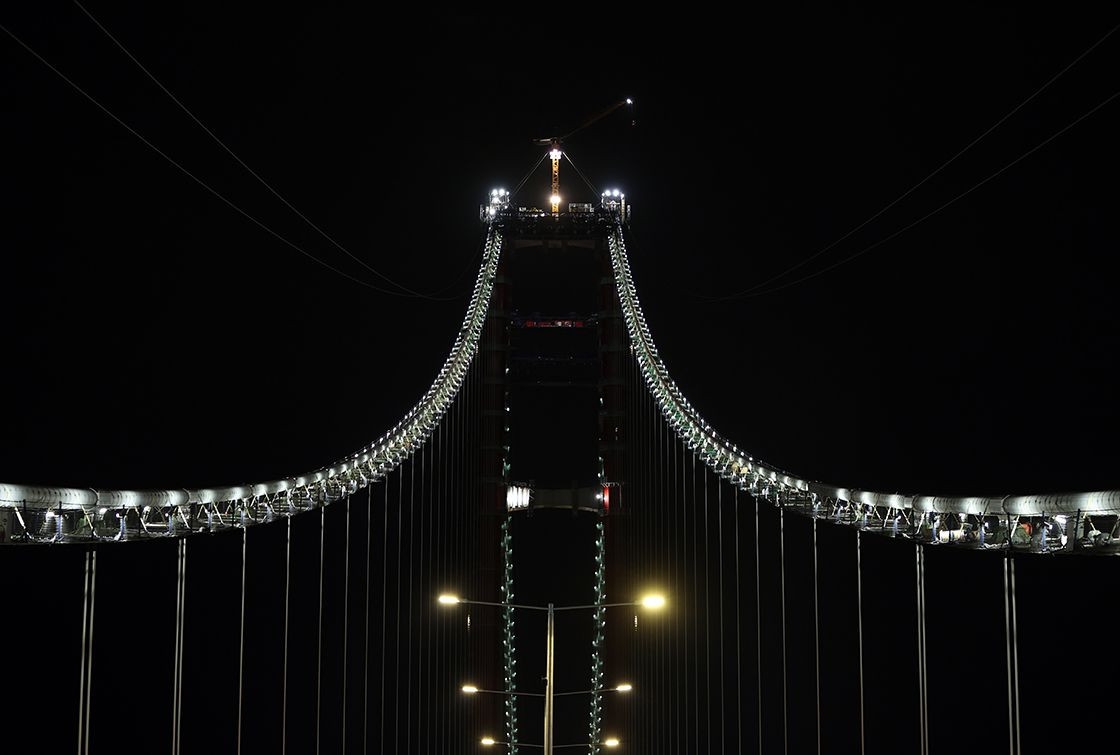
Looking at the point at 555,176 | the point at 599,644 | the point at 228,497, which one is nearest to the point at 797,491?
the point at 228,497

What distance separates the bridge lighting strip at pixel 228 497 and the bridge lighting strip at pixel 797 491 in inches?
167

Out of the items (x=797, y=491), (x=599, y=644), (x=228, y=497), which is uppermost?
(x=797, y=491)

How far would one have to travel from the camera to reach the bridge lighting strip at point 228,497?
10.6 metres

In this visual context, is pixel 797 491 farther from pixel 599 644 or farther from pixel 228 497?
pixel 599 644

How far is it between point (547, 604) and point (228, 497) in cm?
2558

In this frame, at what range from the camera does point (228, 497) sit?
15445mm

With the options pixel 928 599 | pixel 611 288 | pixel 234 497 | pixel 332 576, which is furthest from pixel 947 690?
pixel 234 497

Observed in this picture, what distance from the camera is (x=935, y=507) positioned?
12.8 metres

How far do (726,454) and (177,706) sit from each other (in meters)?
13.3

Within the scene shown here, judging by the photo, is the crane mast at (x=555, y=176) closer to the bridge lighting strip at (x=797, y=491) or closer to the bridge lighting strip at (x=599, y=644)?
the bridge lighting strip at (x=797, y=491)

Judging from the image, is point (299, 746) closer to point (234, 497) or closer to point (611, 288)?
point (611, 288)

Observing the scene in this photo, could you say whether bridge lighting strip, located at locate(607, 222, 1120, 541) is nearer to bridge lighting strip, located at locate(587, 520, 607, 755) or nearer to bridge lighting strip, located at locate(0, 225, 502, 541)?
bridge lighting strip, located at locate(0, 225, 502, 541)

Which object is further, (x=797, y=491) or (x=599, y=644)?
(x=599, y=644)

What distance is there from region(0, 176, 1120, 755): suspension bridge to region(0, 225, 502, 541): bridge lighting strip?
0.17 m
